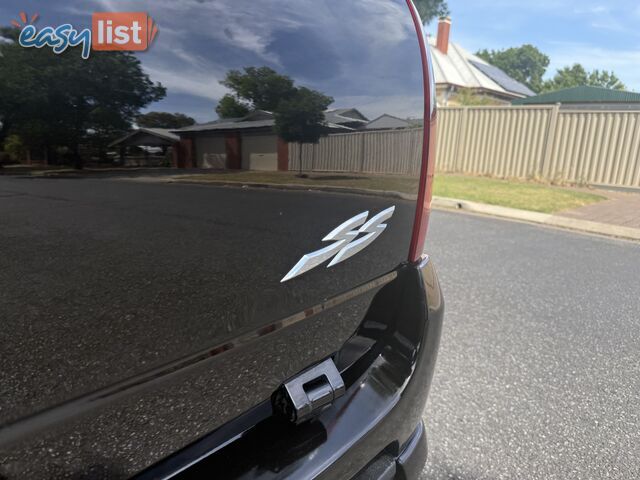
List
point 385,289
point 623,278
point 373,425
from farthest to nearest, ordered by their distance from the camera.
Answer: point 623,278
point 385,289
point 373,425

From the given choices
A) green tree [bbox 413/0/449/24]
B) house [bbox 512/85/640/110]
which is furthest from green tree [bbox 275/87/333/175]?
green tree [bbox 413/0/449/24]

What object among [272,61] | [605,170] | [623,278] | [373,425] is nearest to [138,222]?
[272,61]

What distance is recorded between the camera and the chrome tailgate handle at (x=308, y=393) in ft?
3.38

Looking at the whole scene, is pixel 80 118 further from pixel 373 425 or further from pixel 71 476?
pixel 373 425

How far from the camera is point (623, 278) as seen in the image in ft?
14.5

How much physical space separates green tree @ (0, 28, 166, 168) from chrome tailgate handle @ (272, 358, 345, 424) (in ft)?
2.08

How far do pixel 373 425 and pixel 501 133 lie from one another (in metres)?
12.9

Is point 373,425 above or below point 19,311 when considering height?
below

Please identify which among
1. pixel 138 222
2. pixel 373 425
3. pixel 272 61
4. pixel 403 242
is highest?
pixel 272 61

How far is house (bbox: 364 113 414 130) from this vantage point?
124 centimetres

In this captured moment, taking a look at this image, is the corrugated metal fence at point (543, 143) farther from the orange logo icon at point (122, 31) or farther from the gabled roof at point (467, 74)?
the gabled roof at point (467, 74)

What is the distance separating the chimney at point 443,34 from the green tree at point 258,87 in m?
33.9

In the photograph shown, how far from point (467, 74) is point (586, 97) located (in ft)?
24.9

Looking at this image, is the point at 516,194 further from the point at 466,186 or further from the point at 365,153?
the point at 365,153
